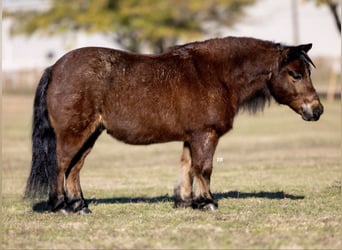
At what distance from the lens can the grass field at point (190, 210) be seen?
816 cm

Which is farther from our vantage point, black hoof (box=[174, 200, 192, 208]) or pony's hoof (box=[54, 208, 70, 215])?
black hoof (box=[174, 200, 192, 208])

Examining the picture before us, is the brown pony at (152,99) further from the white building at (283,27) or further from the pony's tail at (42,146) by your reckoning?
the white building at (283,27)

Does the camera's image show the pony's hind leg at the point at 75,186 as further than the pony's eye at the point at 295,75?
No

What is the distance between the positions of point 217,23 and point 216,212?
138 feet

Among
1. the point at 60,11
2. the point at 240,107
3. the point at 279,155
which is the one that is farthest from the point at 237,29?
the point at 240,107

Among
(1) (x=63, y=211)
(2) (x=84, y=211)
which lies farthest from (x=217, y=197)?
(1) (x=63, y=211)

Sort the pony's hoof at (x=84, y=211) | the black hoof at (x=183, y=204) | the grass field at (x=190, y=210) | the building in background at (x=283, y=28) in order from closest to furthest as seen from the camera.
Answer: the grass field at (x=190, y=210) < the pony's hoof at (x=84, y=211) < the black hoof at (x=183, y=204) < the building in background at (x=283, y=28)

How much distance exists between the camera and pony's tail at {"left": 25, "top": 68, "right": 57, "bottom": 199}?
32.9ft

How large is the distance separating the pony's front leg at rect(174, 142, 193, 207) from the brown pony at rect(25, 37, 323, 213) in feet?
0.14

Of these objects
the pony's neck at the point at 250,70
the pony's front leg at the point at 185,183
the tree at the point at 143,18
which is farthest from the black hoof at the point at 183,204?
the tree at the point at 143,18

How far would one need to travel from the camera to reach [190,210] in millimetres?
10164

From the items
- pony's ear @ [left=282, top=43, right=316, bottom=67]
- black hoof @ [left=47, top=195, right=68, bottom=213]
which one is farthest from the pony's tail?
pony's ear @ [left=282, top=43, right=316, bottom=67]

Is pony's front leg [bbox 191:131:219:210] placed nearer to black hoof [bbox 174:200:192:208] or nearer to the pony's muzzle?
black hoof [bbox 174:200:192:208]

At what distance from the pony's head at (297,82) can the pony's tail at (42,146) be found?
297 cm
